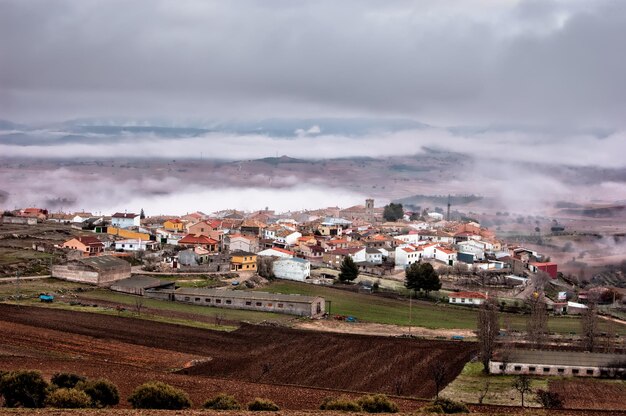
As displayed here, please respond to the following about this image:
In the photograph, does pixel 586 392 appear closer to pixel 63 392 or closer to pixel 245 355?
pixel 245 355

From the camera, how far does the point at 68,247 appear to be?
57750mm

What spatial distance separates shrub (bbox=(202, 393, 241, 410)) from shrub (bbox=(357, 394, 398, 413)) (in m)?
3.43

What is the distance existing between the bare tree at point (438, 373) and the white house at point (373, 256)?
37.4 meters

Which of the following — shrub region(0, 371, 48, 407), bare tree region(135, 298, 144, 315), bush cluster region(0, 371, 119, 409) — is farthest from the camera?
bare tree region(135, 298, 144, 315)

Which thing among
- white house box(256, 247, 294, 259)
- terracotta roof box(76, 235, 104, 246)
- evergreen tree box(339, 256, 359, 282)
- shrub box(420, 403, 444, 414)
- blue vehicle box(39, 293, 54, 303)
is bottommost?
blue vehicle box(39, 293, 54, 303)

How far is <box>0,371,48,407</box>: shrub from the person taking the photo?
61.1 ft

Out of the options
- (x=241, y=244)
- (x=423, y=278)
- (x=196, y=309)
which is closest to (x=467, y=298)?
(x=423, y=278)

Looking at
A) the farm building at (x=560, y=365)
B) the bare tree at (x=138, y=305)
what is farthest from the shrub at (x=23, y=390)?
the bare tree at (x=138, y=305)

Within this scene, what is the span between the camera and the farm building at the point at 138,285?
45.6 m

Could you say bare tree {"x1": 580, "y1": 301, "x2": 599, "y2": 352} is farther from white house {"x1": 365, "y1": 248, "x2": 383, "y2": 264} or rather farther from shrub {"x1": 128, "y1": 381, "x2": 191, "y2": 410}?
white house {"x1": 365, "y1": 248, "x2": 383, "y2": 264}

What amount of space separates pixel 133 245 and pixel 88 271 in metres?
16.8

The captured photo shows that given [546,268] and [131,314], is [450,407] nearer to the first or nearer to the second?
[131,314]

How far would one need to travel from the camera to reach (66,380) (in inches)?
799

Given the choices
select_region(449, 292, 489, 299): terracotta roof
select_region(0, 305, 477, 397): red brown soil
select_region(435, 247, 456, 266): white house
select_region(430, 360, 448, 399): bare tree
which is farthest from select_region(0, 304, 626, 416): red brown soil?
select_region(435, 247, 456, 266): white house
